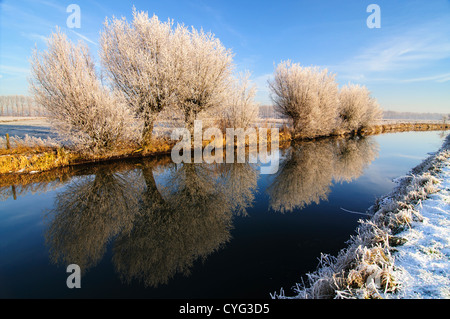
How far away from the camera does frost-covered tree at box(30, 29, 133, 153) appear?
9.80 m

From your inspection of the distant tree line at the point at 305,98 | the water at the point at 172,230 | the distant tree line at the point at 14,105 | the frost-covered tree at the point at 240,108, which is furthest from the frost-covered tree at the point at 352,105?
the distant tree line at the point at 14,105

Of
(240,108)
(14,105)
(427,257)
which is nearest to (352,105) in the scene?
(240,108)

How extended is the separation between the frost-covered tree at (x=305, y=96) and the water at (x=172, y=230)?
43.5 ft

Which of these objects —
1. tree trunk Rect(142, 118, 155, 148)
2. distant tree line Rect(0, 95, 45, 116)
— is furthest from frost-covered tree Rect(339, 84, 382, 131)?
distant tree line Rect(0, 95, 45, 116)

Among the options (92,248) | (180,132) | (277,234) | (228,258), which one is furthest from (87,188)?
(180,132)

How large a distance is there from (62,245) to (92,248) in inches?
28.2

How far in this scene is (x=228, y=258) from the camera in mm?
3883

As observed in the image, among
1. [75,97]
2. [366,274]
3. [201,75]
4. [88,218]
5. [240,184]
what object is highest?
[201,75]

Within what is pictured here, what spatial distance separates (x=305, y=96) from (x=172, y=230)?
66.2ft

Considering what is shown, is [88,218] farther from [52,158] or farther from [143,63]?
[143,63]

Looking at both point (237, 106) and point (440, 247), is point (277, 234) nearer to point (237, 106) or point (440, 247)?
point (440, 247)

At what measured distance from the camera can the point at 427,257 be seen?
8.32 ft

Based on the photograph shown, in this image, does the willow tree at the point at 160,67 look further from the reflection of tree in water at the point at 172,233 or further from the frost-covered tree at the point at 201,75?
the reflection of tree in water at the point at 172,233

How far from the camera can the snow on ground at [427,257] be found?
2.06 metres
